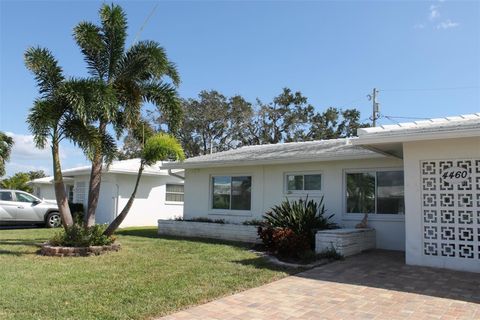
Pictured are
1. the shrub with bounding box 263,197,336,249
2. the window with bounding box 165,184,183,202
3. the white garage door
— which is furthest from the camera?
the window with bounding box 165,184,183,202

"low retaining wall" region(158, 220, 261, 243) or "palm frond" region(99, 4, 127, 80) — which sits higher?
"palm frond" region(99, 4, 127, 80)

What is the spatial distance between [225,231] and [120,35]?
6631 mm

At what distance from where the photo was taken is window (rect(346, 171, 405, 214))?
11.6 meters

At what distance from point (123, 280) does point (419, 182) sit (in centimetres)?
621

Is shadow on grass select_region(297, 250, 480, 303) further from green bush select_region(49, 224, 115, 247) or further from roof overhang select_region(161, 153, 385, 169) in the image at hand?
green bush select_region(49, 224, 115, 247)

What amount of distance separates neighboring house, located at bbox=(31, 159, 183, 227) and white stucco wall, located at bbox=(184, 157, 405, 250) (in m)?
3.82

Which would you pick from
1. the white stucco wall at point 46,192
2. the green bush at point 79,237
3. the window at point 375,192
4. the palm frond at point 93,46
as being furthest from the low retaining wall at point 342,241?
the white stucco wall at point 46,192

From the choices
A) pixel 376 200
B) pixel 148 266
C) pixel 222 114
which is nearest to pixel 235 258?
pixel 148 266

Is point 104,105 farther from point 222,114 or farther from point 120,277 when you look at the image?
point 222,114

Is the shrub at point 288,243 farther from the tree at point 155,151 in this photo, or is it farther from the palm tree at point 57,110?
the palm tree at point 57,110

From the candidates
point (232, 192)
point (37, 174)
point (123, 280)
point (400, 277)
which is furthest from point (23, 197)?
point (37, 174)

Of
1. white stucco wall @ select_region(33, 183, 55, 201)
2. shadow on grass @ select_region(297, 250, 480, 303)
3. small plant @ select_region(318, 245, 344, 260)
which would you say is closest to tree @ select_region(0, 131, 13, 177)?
white stucco wall @ select_region(33, 183, 55, 201)

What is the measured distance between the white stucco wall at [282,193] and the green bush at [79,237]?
552 cm

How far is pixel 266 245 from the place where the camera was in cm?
1048
